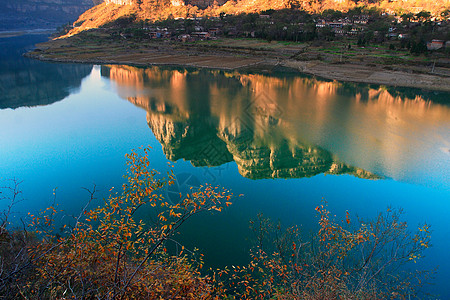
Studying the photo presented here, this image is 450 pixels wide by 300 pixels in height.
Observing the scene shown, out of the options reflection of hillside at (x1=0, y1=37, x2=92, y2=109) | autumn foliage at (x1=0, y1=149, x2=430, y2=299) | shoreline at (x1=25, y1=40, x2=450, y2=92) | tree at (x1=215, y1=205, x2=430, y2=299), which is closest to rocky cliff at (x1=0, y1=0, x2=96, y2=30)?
shoreline at (x1=25, y1=40, x2=450, y2=92)

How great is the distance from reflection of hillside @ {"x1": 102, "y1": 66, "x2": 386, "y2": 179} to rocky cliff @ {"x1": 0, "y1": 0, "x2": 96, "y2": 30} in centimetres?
14565

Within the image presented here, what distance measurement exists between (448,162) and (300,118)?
9.78 m

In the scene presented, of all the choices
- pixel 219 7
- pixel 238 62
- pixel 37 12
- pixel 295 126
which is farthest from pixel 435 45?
pixel 37 12

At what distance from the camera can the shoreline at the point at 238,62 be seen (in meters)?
34.2

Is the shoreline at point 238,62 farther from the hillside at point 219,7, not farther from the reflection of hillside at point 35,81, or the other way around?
the hillside at point 219,7

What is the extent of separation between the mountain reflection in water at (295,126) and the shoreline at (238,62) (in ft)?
12.4

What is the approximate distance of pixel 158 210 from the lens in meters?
11.2

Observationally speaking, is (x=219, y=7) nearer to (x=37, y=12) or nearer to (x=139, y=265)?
(x=37, y=12)

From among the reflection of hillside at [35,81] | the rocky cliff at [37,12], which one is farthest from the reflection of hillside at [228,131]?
the rocky cliff at [37,12]

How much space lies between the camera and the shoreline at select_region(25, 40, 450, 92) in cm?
3416

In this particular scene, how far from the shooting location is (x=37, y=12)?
15750cm

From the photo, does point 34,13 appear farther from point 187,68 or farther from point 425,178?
point 425,178

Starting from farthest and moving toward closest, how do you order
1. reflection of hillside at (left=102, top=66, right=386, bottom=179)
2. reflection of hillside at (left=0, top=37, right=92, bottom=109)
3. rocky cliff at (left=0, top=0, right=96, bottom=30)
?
rocky cliff at (left=0, top=0, right=96, bottom=30) < reflection of hillside at (left=0, top=37, right=92, bottom=109) < reflection of hillside at (left=102, top=66, right=386, bottom=179)

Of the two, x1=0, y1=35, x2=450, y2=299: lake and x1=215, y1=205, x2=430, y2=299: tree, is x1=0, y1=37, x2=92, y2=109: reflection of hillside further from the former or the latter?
x1=215, y1=205, x2=430, y2=299: tree
